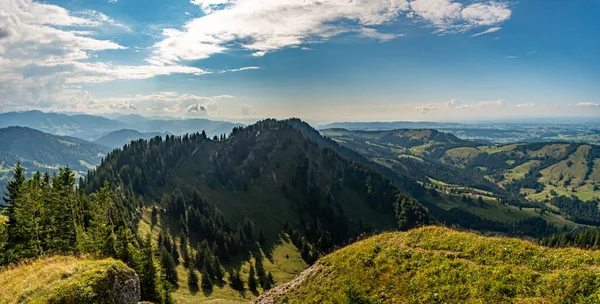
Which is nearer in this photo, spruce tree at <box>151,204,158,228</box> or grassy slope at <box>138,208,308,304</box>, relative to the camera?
grassy slope at <box>138,208,308,304</box>

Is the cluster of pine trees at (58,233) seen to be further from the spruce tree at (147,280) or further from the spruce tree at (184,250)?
the spruce tree at (184,250)

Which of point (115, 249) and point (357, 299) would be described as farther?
point (115, 249)

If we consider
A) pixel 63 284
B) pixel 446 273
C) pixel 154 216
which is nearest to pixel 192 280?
pixel 154 216

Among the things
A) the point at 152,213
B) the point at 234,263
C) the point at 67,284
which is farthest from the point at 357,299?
the point at 152,213

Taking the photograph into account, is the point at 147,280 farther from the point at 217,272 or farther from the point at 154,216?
the point at 154,216

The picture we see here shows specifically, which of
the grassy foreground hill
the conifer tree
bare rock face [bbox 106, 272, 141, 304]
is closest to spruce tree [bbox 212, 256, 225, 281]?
the conifer tree

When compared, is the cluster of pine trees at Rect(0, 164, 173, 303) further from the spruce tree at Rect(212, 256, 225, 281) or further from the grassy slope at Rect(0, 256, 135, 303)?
the spruce tree at Rect(212, 256, 225, 281)

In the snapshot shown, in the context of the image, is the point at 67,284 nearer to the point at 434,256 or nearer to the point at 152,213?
the point at 434,256
